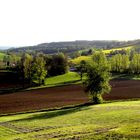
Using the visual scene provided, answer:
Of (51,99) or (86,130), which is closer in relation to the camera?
(86,130)

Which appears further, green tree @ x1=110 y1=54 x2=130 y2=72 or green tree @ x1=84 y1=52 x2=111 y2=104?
green tree @ x1=110 y1=54 x2=130 y2=72

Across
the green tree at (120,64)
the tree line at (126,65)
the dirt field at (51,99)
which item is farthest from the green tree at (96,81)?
the green tree at (120,64)

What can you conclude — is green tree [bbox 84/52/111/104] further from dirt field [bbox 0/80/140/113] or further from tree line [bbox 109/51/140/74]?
tree line [bbox 109/51/140/74]

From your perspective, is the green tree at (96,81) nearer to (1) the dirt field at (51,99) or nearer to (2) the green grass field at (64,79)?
(1) the dirt field at (51,99)

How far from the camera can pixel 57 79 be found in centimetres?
15675

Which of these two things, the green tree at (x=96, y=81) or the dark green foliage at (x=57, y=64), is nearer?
the green tree at (x=96, y=81)

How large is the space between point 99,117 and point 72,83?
91.9 meters

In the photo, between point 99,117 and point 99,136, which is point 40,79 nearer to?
point 99,117

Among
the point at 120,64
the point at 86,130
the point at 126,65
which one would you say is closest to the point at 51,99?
the point at 86,130

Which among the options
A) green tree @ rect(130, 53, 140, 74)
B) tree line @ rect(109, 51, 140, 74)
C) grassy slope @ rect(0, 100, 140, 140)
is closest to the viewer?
grassy slope @ rect(0, 100, 140, 140)

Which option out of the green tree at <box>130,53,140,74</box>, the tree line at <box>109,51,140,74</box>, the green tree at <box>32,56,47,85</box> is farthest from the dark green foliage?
the green tree at <box>130,53,140,74</box>

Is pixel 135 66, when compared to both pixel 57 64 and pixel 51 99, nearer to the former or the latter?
pixel 57 64

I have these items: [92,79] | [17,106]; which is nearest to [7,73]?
[17,106]

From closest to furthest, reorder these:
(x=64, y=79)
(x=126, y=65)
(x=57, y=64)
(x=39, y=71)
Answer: (x=39, y=71)
(x=64, y=79)
(x=57, y=64)
(x=126, y=65)
